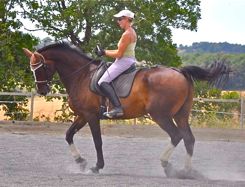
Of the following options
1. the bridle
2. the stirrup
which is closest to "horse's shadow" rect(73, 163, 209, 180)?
the stirrup

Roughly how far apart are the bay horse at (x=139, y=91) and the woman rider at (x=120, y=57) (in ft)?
0.59

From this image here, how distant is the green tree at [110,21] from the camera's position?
24062 millimetres

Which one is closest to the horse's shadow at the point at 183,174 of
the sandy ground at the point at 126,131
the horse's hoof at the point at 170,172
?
the horse's hoof at the point at 170,172

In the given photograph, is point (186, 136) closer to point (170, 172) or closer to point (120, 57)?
point (170, 172)

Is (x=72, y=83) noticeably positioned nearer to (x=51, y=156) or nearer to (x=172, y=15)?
(x=51, y=156)

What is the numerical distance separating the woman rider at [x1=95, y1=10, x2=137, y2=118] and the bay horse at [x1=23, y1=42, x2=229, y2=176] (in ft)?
0.59

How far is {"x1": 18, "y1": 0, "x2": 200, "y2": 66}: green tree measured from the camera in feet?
78.9

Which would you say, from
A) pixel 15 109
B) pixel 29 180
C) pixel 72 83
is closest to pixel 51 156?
pixel 72 83

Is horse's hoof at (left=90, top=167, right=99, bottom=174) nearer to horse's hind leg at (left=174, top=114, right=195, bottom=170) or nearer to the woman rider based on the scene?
the woman rider

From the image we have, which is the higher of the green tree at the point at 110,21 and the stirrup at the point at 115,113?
the green tree at the point at 110,21

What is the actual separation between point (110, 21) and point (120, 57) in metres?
13.6

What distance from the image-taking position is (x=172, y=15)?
84.3 feet

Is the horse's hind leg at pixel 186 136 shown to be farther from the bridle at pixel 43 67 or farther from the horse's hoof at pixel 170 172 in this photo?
the bridle at pixel 43 67

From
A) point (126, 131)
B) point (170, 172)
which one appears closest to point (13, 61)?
point (126, 131)
